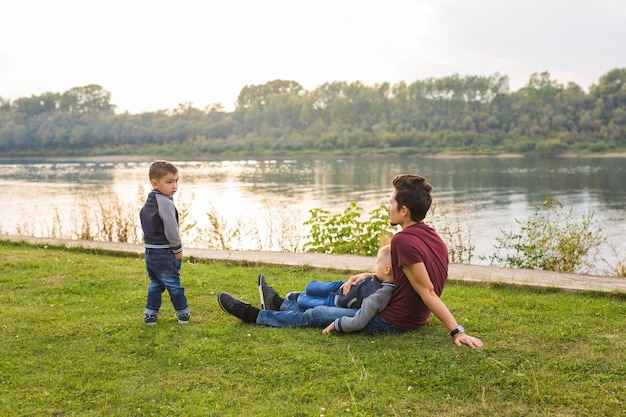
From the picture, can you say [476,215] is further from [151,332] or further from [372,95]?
[372,95]

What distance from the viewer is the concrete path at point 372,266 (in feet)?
20.1

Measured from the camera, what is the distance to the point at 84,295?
243 inches

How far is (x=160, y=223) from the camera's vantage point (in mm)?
5023

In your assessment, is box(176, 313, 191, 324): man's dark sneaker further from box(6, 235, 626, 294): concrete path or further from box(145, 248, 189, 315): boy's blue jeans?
box(6, 235, 626, 294): concrete path

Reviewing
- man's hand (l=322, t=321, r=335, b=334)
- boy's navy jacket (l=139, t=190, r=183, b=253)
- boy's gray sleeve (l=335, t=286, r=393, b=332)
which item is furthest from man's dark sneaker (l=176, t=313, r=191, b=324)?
boy's gray sleeve (l=335, t=286, r=393, b=332)

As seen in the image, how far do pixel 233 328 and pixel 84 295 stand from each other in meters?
2.17

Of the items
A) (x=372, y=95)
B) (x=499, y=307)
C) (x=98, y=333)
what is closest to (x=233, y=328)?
(x=98, y=333)

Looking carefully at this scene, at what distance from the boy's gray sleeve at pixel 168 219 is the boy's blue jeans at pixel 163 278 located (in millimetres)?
139

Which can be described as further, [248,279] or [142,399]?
[248,279]

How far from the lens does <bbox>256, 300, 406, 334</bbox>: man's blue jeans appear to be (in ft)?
15.1

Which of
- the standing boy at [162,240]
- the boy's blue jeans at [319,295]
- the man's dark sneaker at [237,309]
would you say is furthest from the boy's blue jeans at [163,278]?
the boy's blue jeans at [319,295]

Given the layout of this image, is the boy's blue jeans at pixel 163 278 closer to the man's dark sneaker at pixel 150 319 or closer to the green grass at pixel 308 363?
the man's dark sneaker at pixel 150 319

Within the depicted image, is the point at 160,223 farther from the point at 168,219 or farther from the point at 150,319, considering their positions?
the point at 150,319

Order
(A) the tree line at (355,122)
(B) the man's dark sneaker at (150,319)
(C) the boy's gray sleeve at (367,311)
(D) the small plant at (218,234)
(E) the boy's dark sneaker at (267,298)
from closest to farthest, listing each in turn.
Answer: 1. (C) the boy's gray sleeve at (367,311)
2. (B) the man's dark sneaker at (150,319)
3. (E) the boy's dark sneaker at (267,298)
4. (D) the small plant at (218,234)
5. (A) the tree line at (355,122)
